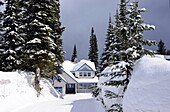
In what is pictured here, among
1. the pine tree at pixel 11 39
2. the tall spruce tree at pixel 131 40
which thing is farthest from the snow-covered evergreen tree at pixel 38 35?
the tall spruce tree at pixel 131 40

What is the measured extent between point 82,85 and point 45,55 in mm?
23939

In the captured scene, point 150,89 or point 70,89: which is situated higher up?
point 150,89

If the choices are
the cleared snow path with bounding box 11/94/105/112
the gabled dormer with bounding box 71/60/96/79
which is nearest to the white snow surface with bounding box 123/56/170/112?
the cleared snow path with bounding box 11/94/105/112

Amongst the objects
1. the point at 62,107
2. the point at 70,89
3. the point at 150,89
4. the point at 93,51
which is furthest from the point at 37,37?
the point at 93,51

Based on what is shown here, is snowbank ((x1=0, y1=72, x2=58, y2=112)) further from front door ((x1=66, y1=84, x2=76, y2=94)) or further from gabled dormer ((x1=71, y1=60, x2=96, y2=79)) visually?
gabled dormer ((x1=71, y1=60, x2=96, y2=79))

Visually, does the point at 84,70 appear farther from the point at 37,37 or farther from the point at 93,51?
the point at 37,37

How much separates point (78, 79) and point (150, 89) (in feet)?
135

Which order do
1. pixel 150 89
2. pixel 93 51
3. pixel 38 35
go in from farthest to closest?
pixel 93 51, pixel 38 35, pixel 150 89

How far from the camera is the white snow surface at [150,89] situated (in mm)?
4863

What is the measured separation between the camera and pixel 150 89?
18.0 ft

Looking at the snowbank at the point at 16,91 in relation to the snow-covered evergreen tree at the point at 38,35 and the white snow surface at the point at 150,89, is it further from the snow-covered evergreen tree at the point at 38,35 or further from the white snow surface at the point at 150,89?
the white snow surface at the point at 150,89

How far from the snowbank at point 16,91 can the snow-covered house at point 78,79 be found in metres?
18.1

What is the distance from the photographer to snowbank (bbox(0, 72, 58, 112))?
50.9 feet

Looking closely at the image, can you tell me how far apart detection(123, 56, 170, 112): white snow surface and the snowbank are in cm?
918
